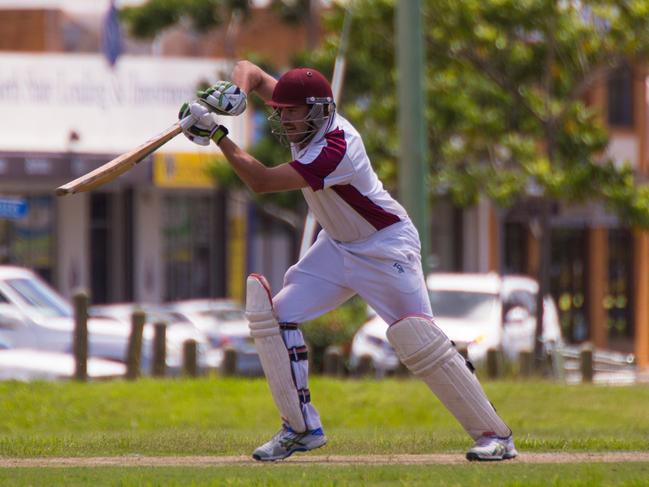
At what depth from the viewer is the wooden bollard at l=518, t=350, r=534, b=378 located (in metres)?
18.1

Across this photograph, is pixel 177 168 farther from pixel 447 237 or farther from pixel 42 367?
pixel 42 367

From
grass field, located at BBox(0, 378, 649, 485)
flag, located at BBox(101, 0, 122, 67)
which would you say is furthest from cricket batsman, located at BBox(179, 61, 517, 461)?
flag, located at BBox(101, 0, 122, 67)

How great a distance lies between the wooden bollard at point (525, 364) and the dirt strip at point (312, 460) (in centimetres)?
1022

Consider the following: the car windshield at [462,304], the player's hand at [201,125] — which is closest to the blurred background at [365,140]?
the car windshield at [462,304]

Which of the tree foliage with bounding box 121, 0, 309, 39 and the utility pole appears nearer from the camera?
the utility pole

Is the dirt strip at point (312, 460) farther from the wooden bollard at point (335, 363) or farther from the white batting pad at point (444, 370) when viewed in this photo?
the wooden bollard at point (335, 363)

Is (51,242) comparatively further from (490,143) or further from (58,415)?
(58,415)

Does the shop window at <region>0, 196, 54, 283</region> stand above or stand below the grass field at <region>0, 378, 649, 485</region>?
above

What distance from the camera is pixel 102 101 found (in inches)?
1319

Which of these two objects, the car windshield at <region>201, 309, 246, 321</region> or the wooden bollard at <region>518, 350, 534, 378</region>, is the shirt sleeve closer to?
the wooden bollard at <region>518, 350, 534, 378</region>

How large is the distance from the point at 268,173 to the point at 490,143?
17.9 meters

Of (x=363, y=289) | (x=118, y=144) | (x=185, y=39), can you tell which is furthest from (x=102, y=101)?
Answer: (x=363, y=289)

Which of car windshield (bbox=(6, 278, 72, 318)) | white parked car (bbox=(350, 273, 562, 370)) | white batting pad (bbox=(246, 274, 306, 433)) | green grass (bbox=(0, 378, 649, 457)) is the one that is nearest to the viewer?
white batting pad (bbox=(246, 274, 306, 433))

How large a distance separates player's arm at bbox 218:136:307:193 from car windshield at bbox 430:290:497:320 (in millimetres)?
14805
